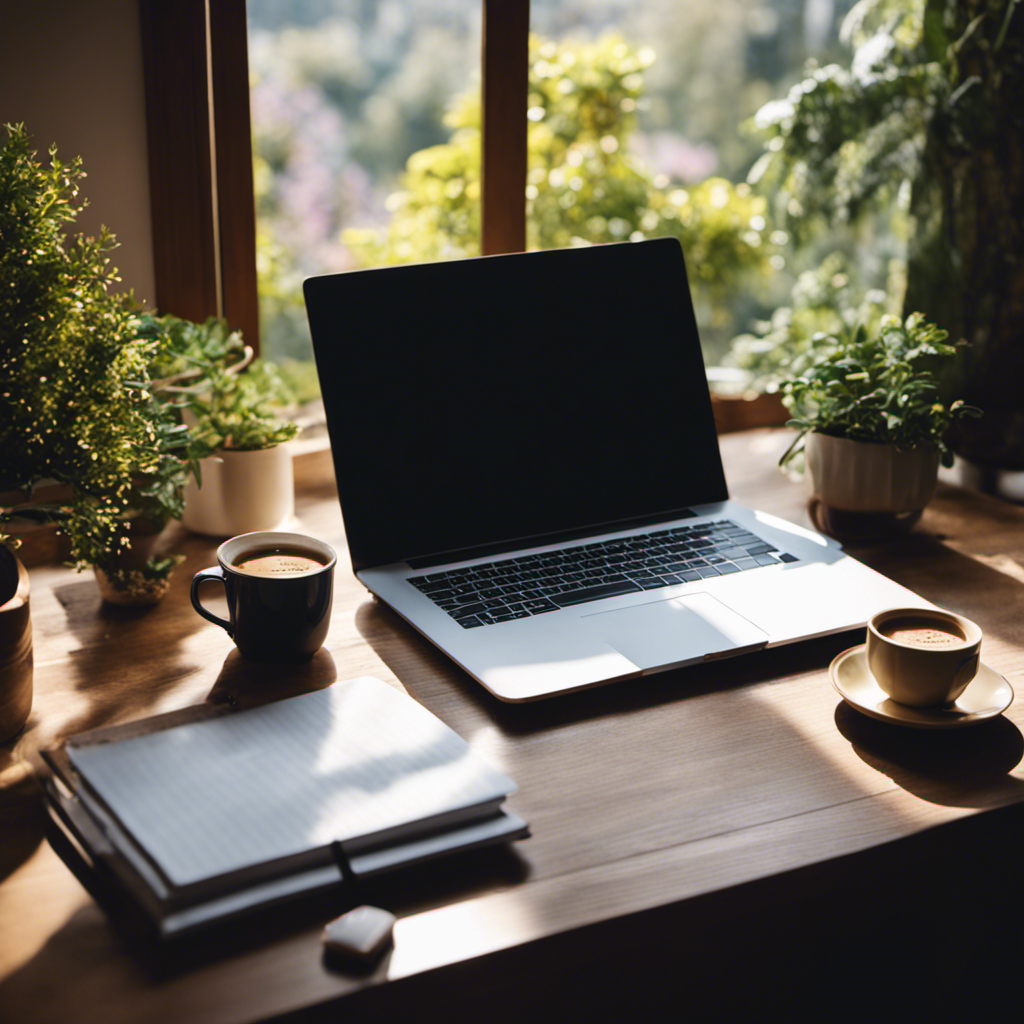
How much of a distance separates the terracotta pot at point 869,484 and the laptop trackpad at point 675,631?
0.31 metres

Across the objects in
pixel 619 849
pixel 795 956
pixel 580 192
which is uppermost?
pixel 580 192

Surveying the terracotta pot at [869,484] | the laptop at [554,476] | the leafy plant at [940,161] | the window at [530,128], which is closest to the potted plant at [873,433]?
the terracotta pot at [869,484]

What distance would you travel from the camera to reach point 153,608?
1.09m

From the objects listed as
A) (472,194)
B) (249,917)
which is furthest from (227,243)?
(249,917)

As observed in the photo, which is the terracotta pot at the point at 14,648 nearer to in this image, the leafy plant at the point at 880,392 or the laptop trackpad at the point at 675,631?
the laptop trackpad at the point at 675,631

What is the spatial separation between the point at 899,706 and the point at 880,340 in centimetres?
60

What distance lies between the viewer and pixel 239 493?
1233 millimetres

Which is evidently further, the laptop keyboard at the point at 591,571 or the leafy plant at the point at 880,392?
the leafy plant at the point at 880,392

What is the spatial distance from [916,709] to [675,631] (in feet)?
0.72

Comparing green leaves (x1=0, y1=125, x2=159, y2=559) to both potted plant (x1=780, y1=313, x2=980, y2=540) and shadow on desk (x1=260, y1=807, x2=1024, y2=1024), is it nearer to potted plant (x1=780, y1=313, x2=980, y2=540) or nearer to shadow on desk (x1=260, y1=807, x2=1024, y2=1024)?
shadow on desk (x1=260, y1=807, x2=1024, y2=1024)

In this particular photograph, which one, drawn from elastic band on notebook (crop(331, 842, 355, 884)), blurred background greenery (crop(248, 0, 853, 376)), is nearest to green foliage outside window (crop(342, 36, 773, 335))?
blurred background greenery (crop(248, 0, 853, 376))

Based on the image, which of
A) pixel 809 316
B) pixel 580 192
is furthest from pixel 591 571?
pixel 809 316

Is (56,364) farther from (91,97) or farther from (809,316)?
(809,316)

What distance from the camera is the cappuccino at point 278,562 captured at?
0.97m
